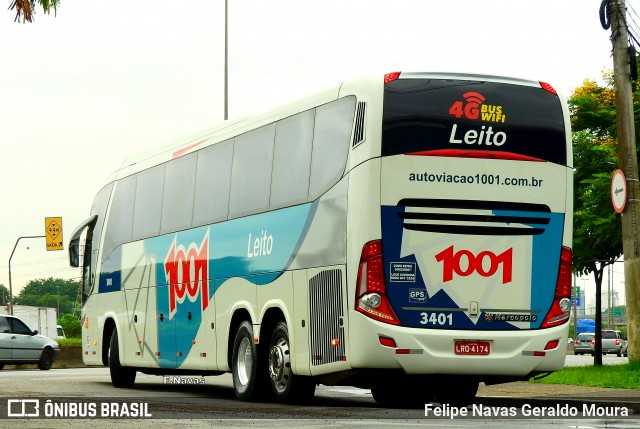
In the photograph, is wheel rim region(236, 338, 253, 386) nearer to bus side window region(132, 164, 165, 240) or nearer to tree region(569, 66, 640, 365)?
bus side window region(132, 164, 165, 240)

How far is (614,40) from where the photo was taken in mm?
21766

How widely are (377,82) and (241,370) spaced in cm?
507

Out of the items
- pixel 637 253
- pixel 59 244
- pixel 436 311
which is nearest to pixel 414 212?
pixel 436 311

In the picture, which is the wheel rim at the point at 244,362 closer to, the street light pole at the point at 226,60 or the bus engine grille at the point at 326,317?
the bus engine grille at the point at 326,317

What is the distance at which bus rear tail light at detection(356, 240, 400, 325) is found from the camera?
47.6 feet

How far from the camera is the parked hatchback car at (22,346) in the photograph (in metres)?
39.0

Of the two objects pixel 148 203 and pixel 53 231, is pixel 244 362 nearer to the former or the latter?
pixel 148 203

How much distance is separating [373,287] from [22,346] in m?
26.8

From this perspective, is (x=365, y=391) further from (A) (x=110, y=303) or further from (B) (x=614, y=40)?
(B) (x=614, y=40)

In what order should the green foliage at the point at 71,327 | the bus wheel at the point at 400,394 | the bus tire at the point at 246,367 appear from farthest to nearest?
the green foliage at the point at 71,327
the bus wheel at the point at 400,394
the bus tire at the point at 246,367

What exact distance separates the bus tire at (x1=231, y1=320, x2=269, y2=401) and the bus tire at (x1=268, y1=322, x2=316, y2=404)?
0.39 m

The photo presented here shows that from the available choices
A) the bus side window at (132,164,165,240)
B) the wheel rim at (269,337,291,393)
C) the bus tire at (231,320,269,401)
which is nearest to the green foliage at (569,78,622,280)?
the bus side window at (132,164,165,240)

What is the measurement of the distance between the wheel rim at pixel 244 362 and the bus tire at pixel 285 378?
0.78 metres

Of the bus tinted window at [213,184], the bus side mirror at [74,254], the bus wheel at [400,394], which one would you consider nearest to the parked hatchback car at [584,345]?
the bus side mirror at [74,254]
